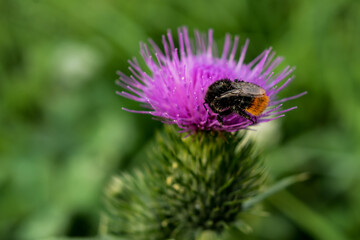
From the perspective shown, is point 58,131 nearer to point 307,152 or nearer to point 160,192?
point 160,192

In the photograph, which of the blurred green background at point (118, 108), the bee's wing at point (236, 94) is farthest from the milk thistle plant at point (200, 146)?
the blurred green background at point (118, 108)

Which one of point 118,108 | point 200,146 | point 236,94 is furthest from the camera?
point 118,108

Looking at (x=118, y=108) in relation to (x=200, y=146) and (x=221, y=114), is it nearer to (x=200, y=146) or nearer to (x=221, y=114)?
(x=200, y=146)

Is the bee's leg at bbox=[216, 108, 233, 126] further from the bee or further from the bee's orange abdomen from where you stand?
the bee's orange abdomen

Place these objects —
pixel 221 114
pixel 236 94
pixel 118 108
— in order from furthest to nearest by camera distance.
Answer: pixel 118 108 < pixel 221 114 < pixel 236 94

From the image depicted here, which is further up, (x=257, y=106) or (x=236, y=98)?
(x=236, y=98)

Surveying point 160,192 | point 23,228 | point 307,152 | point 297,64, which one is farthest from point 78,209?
point 297,64

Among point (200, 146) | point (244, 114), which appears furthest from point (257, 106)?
point (200, 146)
